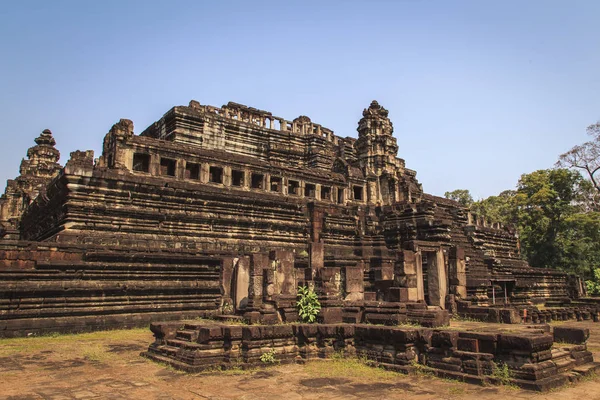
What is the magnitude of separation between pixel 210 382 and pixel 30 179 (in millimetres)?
32871

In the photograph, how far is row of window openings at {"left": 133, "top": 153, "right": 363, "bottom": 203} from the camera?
22406 mm

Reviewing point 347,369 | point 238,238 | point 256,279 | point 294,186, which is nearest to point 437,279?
point 256,279

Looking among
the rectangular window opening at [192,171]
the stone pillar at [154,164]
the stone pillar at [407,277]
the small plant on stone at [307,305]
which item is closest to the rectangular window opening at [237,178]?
the rectangular window opening at [192,171]

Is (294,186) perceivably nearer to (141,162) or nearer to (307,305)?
(141,162)

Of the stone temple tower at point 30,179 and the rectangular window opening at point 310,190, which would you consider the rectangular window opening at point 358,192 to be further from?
the stone temple tower at point 30,179

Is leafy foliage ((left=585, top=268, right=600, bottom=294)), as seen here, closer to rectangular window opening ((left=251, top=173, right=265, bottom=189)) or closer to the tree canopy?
the tree canopy

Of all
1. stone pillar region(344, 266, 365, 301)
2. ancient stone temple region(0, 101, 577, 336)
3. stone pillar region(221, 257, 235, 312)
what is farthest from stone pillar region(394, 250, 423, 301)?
stone pillar region(221, 257, 235, 312)

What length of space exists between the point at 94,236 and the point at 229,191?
650cm

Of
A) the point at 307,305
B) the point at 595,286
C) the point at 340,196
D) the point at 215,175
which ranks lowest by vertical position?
the point at 307,305

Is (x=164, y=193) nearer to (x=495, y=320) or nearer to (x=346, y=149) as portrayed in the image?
(x=495, y=320)

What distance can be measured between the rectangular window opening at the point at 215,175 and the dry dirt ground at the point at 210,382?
13.5 metres

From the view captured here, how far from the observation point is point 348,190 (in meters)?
29.2

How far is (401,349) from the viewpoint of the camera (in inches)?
385

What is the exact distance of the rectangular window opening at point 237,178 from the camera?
24.3 m
